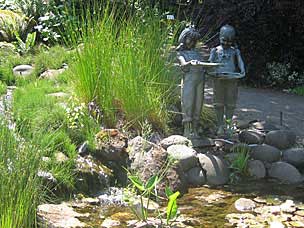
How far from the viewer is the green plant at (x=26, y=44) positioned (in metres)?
10.5

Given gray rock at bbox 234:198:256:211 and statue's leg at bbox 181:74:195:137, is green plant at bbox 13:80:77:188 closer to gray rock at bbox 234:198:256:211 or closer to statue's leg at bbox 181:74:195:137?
statue's leg at bbox 181:74:195:137

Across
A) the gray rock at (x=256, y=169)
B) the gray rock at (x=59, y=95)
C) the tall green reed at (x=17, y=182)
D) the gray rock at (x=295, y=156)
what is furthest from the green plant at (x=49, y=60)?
the tall green reed at (x=17, y=182)

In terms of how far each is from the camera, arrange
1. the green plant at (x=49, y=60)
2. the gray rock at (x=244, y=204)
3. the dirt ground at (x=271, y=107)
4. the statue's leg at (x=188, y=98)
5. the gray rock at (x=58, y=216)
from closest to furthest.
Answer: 1. the gray rock at (x=58, y=216)
2. the gray rock at (x=244, y=204)
3. the statue's leg at (x=188, y=98)
4. the dirt ground at (x=271, y=107)
5. the green plant at (x=49, y=60)

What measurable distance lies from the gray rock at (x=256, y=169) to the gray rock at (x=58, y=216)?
1935mm

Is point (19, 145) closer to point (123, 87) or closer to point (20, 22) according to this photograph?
point (123, 87)

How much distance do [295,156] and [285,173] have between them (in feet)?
0.84

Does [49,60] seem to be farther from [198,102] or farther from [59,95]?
[198,102]

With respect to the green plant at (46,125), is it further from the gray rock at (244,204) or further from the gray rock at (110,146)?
the gray rock at (244,204)

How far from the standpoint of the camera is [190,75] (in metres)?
6.25

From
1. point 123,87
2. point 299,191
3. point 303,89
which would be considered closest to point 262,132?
point 299,191

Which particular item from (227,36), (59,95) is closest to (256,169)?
(227,36)

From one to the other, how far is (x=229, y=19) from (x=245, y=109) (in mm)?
2380

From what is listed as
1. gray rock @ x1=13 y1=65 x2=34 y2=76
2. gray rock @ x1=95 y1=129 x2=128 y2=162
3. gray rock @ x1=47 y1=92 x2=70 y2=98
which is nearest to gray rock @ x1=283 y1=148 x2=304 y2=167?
gray rock @ x1=95 y1=129 x2=128 y2=162

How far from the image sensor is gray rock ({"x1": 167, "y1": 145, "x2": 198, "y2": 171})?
598 cm
